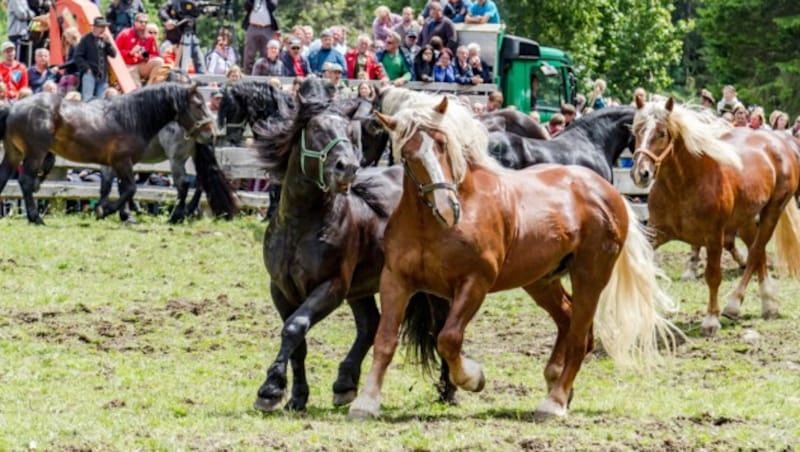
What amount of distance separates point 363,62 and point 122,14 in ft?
14.5

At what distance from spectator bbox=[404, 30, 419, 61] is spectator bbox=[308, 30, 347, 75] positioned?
40.6 inches

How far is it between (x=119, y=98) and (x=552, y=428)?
39.3ft

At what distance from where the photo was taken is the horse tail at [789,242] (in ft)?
48.8

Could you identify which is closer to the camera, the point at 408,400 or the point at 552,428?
A: the point at 552,428

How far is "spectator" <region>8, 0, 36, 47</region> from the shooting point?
77.2 feet

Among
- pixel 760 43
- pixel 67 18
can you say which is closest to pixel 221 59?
pixel 67 18

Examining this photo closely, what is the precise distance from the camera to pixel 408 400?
9.36m

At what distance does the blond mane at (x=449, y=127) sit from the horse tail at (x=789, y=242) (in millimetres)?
7314

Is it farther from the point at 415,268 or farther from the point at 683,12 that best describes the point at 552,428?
the point at 683,12

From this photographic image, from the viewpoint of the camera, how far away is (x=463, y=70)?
71.9ft

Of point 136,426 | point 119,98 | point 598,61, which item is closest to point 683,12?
point 598,61

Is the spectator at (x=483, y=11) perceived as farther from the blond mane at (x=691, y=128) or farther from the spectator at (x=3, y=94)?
the blond mane at (x=691, y=128)

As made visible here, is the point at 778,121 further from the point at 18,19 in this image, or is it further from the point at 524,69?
the point at 18,19

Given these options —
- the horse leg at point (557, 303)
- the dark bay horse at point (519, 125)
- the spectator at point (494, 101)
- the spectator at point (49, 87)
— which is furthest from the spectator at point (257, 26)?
the horse leg at point (557, 303)
